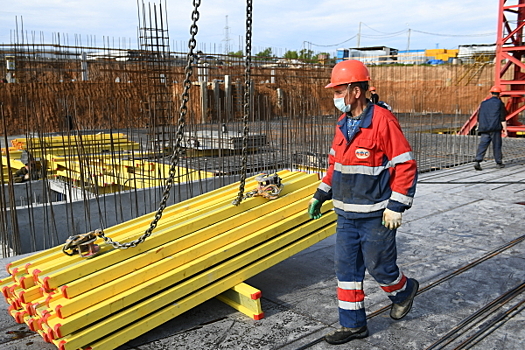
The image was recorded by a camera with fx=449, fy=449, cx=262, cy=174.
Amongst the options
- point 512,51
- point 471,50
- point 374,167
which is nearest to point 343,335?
point 374,167

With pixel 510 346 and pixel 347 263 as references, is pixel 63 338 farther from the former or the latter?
pixel 510 346

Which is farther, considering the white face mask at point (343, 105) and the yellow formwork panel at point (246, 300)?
the yellow formwork panel at point (246, 300)

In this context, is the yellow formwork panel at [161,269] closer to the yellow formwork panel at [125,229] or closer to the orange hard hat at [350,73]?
the yellow formwork panel at [125,229]

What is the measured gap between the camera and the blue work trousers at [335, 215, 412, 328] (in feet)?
9.59

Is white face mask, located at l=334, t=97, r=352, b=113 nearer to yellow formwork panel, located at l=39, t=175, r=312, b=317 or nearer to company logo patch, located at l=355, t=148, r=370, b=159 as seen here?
company logo patch, located at l=355, t=148, r=370, b=159

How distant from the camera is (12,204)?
16.1 ft

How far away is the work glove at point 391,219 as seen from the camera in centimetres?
279

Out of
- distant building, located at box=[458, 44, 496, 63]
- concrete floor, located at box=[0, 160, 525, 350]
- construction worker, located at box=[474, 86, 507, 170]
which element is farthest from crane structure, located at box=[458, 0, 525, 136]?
distant building, located at box=[458, 44, 496, 63]

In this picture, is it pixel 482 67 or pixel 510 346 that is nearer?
pixel 510 346

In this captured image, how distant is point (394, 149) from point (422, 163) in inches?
310

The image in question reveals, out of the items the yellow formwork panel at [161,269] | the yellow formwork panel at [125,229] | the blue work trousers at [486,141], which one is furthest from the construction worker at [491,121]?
the yellow formwork panel at [161,269]

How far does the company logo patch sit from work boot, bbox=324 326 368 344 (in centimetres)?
117

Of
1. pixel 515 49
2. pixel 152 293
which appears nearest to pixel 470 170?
pixel 515 49

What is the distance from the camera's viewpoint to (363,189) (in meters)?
2.94
